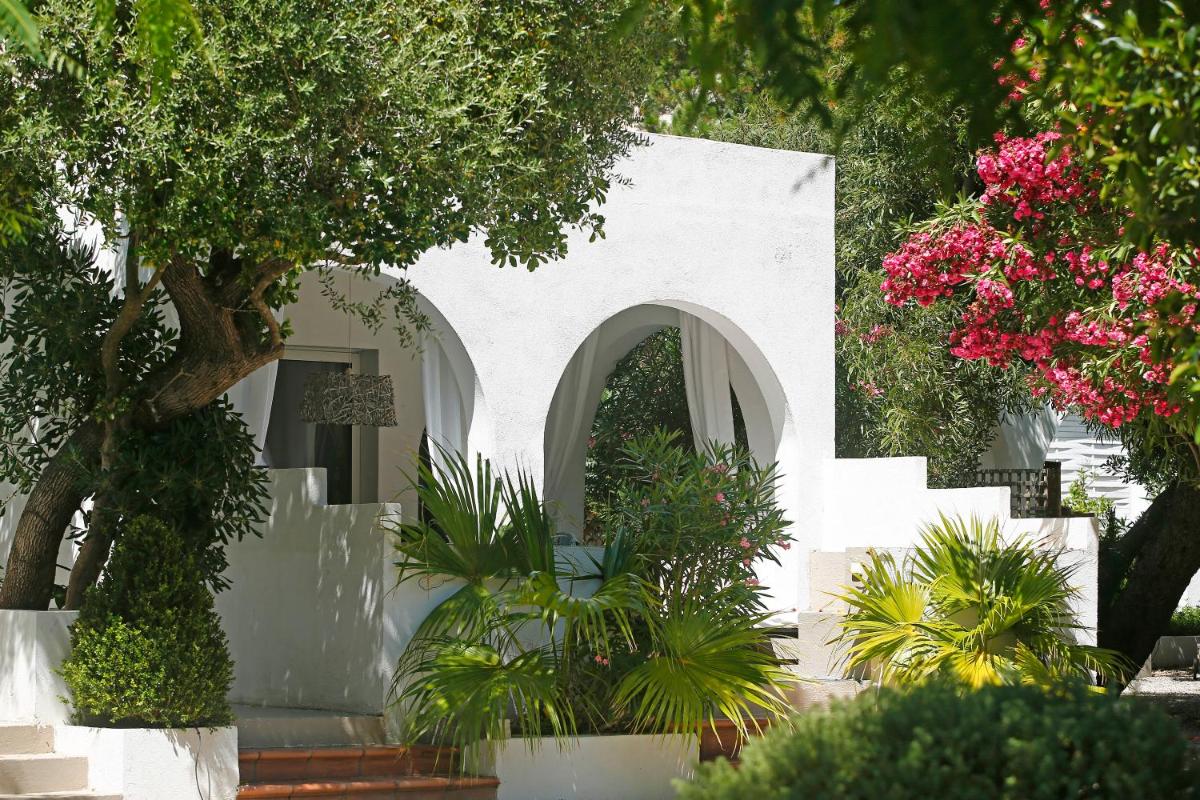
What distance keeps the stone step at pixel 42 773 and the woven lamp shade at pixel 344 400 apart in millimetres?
4318

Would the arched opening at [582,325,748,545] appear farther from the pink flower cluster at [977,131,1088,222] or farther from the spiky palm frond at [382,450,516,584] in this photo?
the pink flower cluster at [977,131,1088,222]

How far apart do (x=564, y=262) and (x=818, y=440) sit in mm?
2840

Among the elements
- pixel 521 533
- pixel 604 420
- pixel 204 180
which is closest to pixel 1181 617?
pixel 604 420

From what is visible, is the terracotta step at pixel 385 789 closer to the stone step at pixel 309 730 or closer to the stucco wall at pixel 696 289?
the stone step at pixel 309 730

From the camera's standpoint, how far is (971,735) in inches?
186

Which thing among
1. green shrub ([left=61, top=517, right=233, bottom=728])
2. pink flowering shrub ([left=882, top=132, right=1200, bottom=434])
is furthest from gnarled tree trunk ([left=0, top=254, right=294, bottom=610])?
pink flowering shrub ([left=882, top=132, right=1200, bottom=434])

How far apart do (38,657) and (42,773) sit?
71 cm

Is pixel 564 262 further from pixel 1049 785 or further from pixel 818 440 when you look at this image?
pixel 1049 785

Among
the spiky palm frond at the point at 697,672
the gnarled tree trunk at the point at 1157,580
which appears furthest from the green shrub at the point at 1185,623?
the spiky palm frond at the point at 697,672

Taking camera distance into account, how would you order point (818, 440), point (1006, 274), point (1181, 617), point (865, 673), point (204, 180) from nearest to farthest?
point (204, 180) < point (1006, 274) < point (865, 673) < point (818, 440) < point (1181, 617)

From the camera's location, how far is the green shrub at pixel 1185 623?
65.7ft

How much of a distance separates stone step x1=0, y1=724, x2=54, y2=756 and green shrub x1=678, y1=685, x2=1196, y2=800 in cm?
522

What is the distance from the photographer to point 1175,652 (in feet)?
60.6

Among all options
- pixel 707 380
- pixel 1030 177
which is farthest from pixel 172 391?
pixel 707 380
